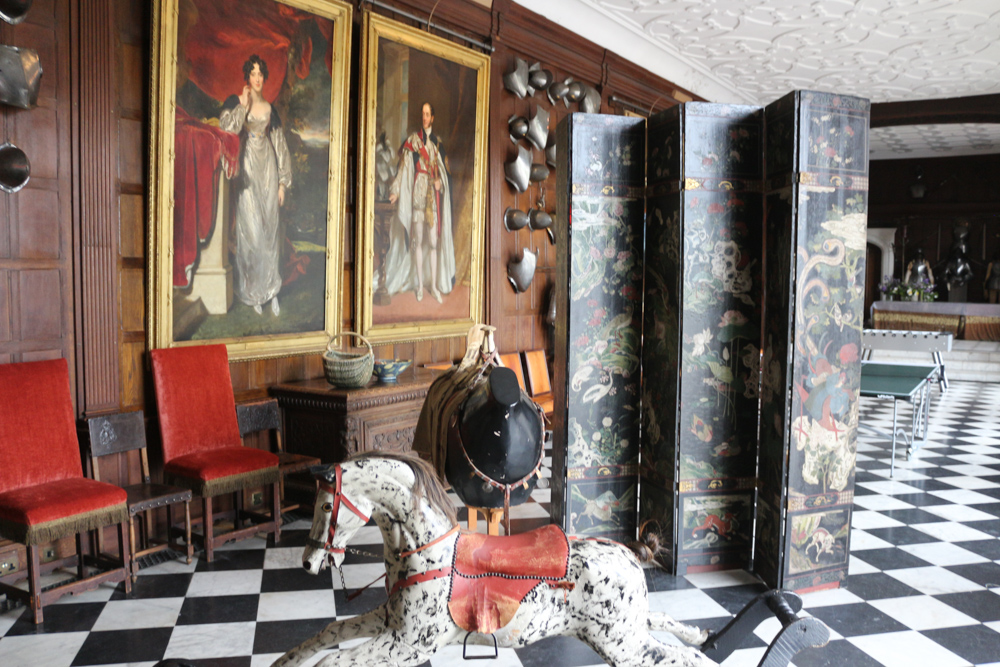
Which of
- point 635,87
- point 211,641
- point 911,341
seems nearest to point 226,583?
point 211,641

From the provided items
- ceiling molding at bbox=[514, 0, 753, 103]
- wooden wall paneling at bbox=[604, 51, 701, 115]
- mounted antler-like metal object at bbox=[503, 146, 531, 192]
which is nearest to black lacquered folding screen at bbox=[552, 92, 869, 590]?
mounted antler-like metal object at bbox=[503, 146, 531, 192]

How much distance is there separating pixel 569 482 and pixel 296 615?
1504mm

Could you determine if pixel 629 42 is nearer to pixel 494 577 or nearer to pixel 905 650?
pixel 905 650

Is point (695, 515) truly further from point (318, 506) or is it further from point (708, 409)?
point (318, 506)

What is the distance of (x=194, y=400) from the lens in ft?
13.8

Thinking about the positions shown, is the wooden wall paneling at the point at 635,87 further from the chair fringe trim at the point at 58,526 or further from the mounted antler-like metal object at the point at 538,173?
the chair fringe trim at the point at 58,526

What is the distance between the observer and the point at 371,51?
5219 millimetres

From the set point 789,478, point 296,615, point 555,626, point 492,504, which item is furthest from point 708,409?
point 296,615

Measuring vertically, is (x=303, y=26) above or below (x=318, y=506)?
above

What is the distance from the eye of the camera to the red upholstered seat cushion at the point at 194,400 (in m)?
4.11

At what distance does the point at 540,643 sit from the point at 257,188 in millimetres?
3241

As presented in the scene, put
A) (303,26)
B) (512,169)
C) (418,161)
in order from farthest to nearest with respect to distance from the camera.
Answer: (512,169) → (418,161) → (303,26)

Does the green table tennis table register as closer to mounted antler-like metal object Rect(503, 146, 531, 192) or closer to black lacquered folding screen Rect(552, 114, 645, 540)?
black lacquered folding screen Rect(552, 114, 645, 540)

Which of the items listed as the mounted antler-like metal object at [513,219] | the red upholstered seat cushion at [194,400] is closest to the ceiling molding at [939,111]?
the mounted antler-like metal object at [513,219]
